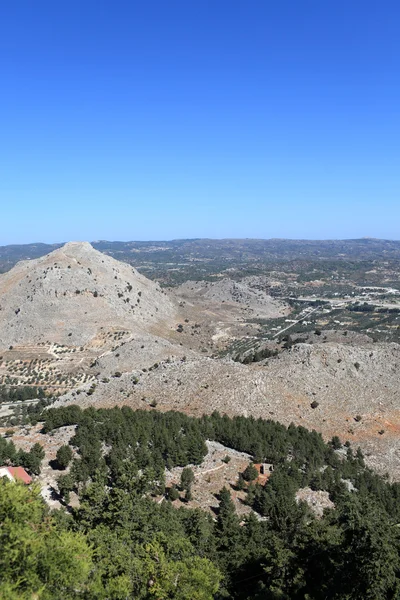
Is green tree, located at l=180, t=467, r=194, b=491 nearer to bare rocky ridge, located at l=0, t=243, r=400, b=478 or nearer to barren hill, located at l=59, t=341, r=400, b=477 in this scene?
bare rocky ridge, located at l=0, t=243, r=400, b=478

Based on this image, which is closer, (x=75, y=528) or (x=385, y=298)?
(x=75, y=528)

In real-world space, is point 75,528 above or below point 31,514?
below

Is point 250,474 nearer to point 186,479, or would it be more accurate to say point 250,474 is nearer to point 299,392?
point 186,479

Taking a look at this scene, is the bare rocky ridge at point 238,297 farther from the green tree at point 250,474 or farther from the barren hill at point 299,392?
the green tree at point 250,474

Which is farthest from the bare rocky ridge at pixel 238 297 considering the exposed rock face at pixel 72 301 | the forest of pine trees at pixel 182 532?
the forest of pine trees at pixel 182 532

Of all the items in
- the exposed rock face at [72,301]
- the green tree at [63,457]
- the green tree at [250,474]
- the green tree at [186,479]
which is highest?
the exposed rock face at [72,301]

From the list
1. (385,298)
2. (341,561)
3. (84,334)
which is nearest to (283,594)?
(341,561)

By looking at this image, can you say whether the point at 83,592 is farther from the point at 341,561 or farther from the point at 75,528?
the point at 341,561

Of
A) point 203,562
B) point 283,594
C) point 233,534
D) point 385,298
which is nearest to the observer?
point 203,562

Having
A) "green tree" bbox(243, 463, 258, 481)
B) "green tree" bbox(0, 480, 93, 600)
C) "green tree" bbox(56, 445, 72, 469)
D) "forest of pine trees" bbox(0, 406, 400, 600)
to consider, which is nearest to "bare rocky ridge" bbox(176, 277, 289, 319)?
"forest of pine trees" bbox(0, 406, 400, 600)
